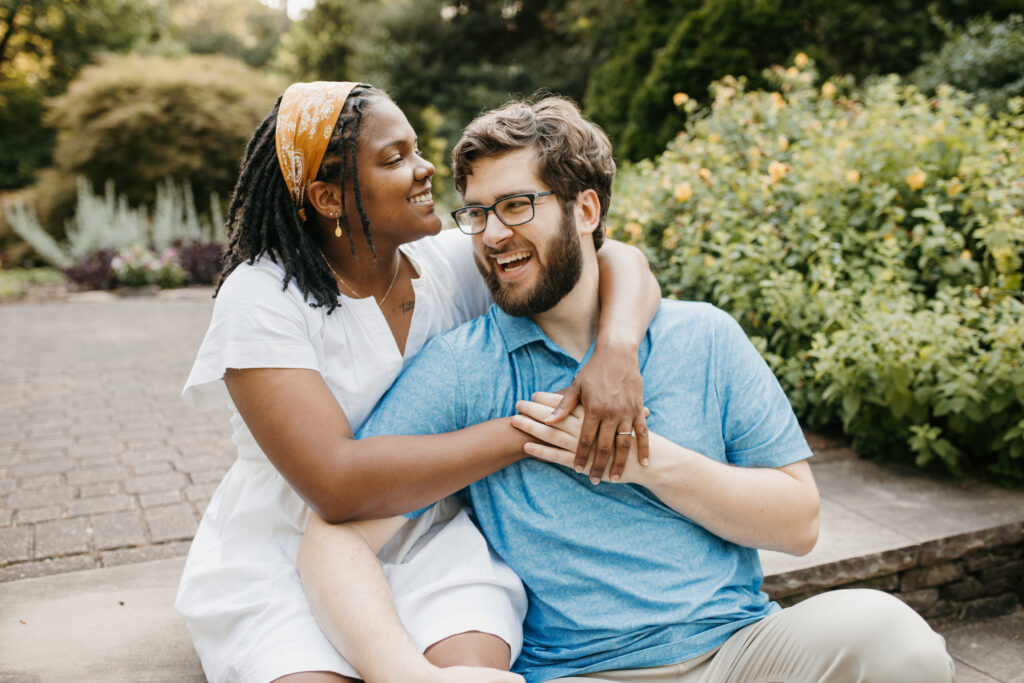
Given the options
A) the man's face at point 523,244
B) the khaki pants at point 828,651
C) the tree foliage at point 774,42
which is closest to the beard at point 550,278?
the man's face at point 523,244

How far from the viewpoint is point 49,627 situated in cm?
234

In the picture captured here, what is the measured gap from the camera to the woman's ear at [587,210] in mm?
2176

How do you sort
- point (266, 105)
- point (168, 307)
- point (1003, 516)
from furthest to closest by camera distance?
point (266, 105) < point (168, 307) < point (1003, 516)

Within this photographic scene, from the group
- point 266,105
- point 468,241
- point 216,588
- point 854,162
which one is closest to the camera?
point 216,588

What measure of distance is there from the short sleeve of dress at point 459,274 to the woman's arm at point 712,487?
1.96 ft

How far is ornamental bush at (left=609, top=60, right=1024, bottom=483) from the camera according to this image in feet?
10.4

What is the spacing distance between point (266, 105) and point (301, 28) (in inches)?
339

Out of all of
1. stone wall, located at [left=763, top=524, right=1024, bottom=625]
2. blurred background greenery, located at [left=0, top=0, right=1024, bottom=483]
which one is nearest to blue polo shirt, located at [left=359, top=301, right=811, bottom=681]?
stone wall, located at [left=763, top=524, right=1024, bottom=625]

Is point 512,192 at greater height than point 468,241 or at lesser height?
greater

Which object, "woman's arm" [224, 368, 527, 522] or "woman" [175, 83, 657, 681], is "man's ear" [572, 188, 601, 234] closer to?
"woman" [175, 83, 657, 681]

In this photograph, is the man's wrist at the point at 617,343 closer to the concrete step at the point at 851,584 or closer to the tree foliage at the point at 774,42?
the concrete step at the point at 851,584

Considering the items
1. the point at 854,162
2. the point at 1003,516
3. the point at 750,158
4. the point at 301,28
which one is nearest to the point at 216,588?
the point at 1003,516

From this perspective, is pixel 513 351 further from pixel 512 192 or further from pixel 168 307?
pixel 168 307

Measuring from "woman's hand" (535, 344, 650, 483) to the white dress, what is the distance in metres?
0.38
